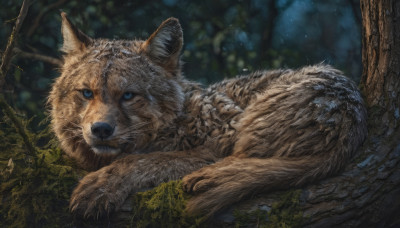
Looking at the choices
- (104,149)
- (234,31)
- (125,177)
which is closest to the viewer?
(125,177)

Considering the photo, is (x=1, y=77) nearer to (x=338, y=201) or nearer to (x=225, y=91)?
(x=225, y=91)

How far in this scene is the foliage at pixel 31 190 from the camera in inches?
124

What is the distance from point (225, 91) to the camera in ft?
15.5

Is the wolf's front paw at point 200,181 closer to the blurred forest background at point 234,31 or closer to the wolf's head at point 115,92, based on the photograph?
the wolf's head at point 115,92

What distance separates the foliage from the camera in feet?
10.3

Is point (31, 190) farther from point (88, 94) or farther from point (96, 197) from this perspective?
point (88, 94)

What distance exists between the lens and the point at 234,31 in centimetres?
645

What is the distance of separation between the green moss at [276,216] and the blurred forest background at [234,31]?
11.7 feet

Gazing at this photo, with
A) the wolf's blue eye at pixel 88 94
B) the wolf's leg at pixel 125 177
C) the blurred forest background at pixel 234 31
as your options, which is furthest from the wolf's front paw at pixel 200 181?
the blurred forest background at pixel 234 31

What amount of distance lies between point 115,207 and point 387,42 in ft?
8.33

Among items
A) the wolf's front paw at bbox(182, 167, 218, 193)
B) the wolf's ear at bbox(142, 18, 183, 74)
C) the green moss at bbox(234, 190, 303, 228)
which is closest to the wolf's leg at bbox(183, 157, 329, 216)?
the wolf's front paw at bbox(182, 167, 218, 193)

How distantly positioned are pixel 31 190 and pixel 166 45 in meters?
1.92

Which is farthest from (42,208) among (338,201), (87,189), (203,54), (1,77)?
(203,54)

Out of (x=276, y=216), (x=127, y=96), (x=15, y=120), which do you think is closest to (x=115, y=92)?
(x=127, y=96)
